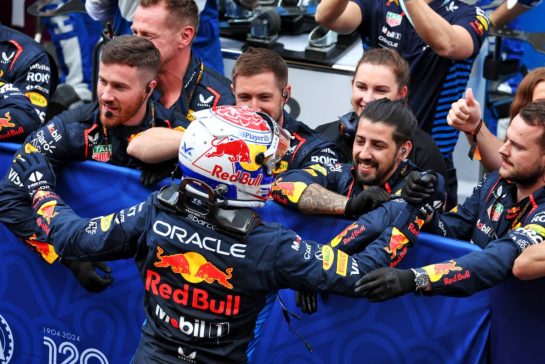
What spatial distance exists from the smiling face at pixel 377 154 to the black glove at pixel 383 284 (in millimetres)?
717

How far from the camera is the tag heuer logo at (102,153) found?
4574 mm

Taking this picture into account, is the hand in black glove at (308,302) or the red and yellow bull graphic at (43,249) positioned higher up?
the hand in black glove at (308,302)

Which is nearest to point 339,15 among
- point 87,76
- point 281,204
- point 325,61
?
point 325,61

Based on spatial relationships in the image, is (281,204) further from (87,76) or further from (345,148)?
(87,76)

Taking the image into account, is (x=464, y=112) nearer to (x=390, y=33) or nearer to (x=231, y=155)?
(x=231, y=155)

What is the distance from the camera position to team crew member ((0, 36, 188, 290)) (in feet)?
14.4

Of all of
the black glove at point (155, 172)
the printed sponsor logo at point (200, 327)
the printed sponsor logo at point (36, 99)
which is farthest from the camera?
the printed sponsor logo at point (36, 99)

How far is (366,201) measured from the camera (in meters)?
3.93

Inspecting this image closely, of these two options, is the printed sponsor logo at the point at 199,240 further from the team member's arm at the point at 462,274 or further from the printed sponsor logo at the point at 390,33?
the printed sponsor logo at the point at 390,33

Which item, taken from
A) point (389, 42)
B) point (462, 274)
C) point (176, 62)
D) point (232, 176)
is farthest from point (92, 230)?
point (389, 42)

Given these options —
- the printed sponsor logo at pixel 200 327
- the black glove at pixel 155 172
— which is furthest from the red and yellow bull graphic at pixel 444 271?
the black glove at pixel 155 172

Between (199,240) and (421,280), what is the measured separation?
2.91 feet

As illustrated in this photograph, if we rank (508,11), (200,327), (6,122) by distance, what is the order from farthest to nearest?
1. (508,11)
2. (6,122)
3. (200,327)

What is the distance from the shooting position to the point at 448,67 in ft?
18.5
